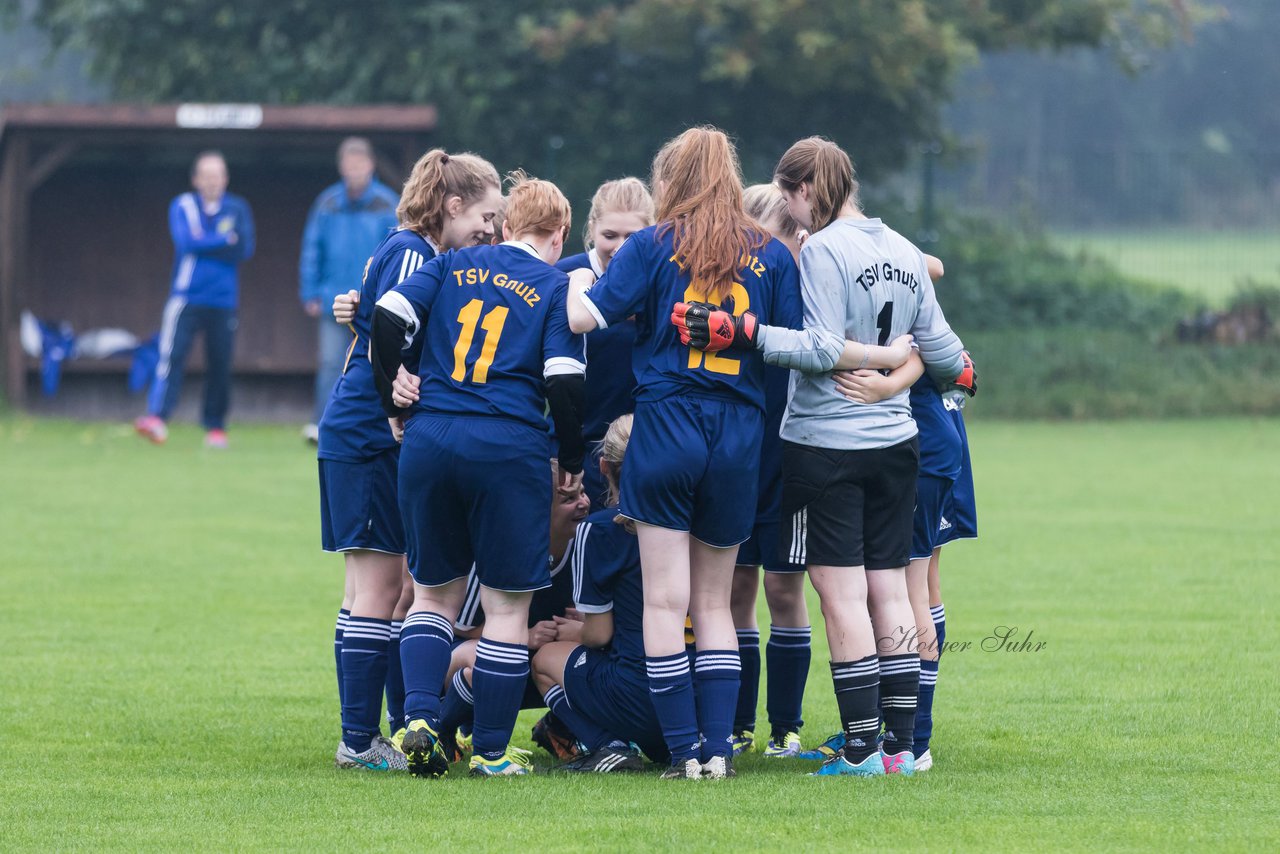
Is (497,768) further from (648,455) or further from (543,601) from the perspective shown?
(648,455)

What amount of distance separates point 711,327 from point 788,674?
1.30 metres

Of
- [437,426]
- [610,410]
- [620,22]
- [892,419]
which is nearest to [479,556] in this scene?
[437,426]

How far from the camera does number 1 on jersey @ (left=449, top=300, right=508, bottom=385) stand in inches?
196

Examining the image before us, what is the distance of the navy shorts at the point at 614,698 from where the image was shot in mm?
5090

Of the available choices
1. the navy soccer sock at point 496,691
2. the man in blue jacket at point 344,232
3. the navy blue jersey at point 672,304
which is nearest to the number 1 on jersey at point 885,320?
the navy blue jersey at point 672,304

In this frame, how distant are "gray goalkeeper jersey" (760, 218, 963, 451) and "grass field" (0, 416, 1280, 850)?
0.98m

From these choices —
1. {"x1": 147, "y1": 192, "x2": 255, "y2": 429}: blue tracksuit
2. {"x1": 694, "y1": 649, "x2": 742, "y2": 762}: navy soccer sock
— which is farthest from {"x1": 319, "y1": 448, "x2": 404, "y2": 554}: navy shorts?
{"x1": 147, "y1": 192, "x2": 255, "y2": 429}: blue tracksuit

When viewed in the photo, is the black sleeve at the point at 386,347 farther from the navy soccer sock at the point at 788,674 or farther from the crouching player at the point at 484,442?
the navy soccer sock at the point at 788,674

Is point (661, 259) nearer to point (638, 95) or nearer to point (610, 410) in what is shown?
point (610, 410)

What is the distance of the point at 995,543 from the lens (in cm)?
976

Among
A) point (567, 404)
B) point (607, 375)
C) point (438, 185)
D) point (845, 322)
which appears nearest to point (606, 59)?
point (607, 375)

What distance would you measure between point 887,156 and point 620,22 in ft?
12.6

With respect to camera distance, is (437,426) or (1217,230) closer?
(437,426)

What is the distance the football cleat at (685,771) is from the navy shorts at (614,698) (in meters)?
0.17
